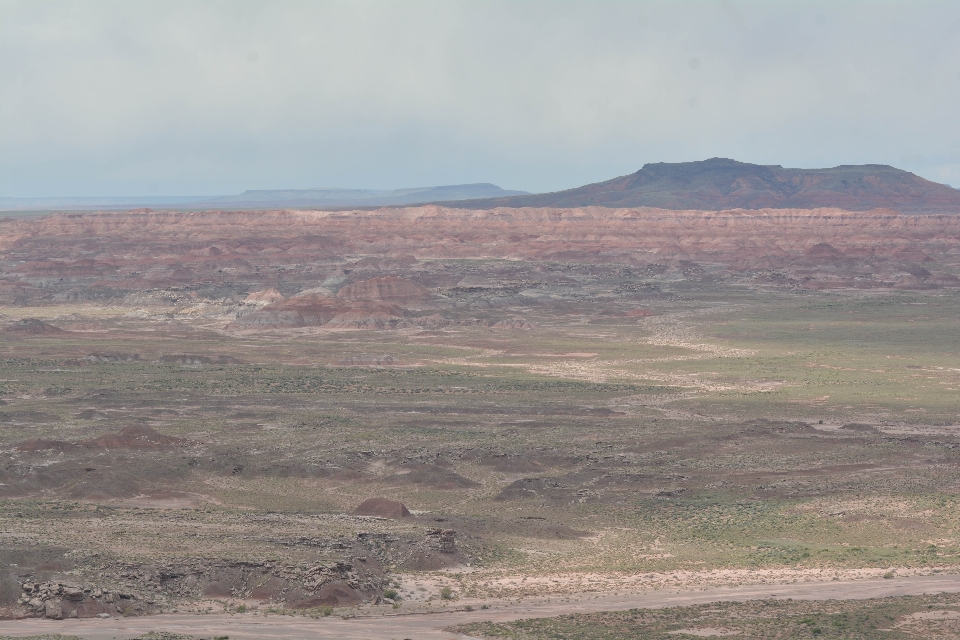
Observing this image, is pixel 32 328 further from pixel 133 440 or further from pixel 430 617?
pixel 430 617

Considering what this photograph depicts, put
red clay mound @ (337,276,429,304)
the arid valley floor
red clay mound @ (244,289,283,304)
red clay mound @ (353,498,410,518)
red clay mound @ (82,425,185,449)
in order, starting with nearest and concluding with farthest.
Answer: the arid valley floor, red clay mound @ (353,498,410,518), red clay mound @ (82,425,185,449), red clay mound @ (244,289,283,304), red clay mound @ (337,276,429,304)

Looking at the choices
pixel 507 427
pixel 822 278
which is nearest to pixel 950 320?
pixel 822 278

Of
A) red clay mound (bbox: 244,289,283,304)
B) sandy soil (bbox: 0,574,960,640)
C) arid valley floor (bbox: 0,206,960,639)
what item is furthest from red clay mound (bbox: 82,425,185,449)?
red clay mound (bbox: 244,289,283,304)

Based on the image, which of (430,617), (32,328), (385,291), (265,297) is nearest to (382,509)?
(430,617)

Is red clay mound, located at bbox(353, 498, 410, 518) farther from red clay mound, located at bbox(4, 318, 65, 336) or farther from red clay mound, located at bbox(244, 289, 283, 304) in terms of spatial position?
red clay mound, located at bbox(244, 289, 283, 304)

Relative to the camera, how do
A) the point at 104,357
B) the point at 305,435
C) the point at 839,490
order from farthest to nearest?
the point at 104,357 → the point at 305,435 → the point at 839,490

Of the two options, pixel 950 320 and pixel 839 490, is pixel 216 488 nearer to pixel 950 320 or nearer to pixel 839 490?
pixel 839 490
